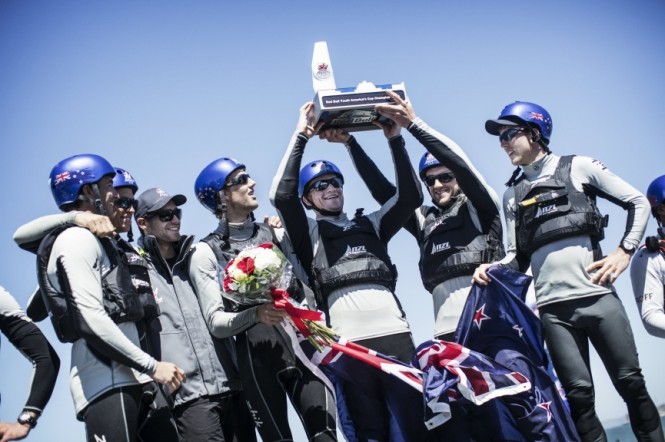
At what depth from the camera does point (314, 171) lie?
24.3ft

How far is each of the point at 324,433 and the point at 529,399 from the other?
173 centimetres

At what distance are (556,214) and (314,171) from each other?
2.28m

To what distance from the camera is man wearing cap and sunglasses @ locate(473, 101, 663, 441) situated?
6.61m

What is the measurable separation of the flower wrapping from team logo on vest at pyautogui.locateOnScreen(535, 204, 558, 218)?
8.11 feet

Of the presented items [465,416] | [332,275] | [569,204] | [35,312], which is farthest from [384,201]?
[35,312]

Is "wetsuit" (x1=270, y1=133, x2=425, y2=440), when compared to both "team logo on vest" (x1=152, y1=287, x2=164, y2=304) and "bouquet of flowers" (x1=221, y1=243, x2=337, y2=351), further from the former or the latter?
"team logo on vest" (x1=152, y1=287, x2=164, y2=304)

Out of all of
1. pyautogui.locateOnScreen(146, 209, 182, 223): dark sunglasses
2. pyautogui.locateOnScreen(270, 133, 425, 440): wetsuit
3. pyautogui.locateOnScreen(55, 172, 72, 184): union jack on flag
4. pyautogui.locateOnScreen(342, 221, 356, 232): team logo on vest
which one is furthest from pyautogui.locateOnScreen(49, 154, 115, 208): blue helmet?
pyautogui.locateOnScreen(342, 221, 356, 232): team logo on vest

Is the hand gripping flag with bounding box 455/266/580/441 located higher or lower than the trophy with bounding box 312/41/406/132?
lower

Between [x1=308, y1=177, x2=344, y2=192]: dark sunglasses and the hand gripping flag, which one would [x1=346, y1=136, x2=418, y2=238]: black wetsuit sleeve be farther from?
the hand gripping flag

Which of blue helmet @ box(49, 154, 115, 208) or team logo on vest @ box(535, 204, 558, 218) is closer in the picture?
blue helmet @ box(49, 154, 115, 208)

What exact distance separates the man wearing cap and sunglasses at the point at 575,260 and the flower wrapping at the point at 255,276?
1.75 meters

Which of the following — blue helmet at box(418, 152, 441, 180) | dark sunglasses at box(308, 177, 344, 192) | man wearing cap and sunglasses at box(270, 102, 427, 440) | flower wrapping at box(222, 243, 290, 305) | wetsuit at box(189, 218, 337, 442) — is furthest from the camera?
blue helmet at box(418, 152, 441, 180)

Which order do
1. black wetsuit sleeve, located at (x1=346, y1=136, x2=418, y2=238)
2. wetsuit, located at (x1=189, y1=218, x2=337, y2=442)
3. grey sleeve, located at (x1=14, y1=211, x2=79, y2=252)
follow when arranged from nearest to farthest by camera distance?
grey sleeve, located at (x1=14, y1=211, x2=79, y2=252) → wetsuit, located at (x1=189, y1=218, x2=337, y2=442) → black wetsuit sleeve, located at (x1=346, y1=136, x2=418, y2=238)

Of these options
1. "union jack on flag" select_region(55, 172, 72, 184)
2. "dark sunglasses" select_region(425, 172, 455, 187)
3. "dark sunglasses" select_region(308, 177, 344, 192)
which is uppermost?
"union jack on flag" select_region(55, 172, 72, 184)
